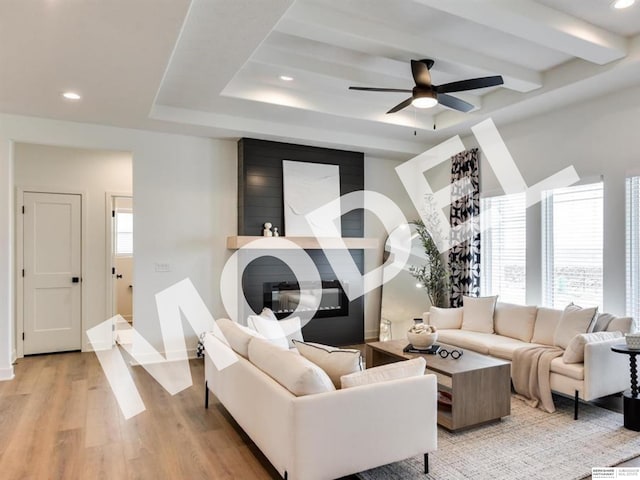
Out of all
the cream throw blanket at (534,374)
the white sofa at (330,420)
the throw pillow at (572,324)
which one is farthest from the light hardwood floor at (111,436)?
the throw pillow at (572,324)

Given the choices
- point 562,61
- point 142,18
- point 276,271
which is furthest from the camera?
point 276,271

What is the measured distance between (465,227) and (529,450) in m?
3.49

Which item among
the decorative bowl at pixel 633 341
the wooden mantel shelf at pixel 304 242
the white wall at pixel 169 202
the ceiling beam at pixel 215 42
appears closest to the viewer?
the ceiling beam at pixel 215 42

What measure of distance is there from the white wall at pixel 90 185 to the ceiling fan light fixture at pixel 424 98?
4261mm

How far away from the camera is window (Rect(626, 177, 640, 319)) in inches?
162

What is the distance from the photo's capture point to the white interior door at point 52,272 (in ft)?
18.2

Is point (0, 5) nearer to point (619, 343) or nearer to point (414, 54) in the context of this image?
point (414, 54)

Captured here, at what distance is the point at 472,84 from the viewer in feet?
11.9

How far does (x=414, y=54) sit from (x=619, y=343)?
10.0ft

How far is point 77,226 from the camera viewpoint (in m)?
5.80

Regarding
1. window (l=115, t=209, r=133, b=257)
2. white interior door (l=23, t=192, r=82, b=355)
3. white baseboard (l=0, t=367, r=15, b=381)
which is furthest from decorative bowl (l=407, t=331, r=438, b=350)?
window (l=115, t=209, r=133, b=257)

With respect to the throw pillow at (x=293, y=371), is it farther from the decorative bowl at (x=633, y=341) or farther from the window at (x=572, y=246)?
the window at (x=572, y=246)

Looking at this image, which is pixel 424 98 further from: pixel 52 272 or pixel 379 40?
pixel 52 272

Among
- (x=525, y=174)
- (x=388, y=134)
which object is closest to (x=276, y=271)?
(x=388, y=134)
